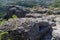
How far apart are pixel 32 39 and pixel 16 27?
2285 millimetres

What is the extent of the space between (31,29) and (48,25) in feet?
8.80

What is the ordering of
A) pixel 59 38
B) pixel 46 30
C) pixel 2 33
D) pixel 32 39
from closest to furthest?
1. pixel 59 38
2. pixel 2 33
3. pixel 32 39
4. pixel 46 30

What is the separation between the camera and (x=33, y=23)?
18.0 meters

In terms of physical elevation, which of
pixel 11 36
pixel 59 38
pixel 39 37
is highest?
pixel 59 38

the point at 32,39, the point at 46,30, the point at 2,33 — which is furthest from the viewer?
the point at 46,30

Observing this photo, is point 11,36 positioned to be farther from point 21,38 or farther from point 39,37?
point 39,37

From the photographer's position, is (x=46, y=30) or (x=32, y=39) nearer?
(x=32, y=39)

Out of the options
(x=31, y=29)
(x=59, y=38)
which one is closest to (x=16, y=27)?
(x=31, y=29)

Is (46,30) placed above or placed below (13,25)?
below

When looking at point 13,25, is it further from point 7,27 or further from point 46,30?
point 46,30

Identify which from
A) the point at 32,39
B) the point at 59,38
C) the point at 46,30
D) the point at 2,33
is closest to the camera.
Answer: the point at 59,38

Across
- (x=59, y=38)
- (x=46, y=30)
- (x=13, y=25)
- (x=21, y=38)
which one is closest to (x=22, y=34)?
(x=21, y=38)

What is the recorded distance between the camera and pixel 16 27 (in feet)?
55.3

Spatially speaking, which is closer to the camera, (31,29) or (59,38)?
(59,38)
